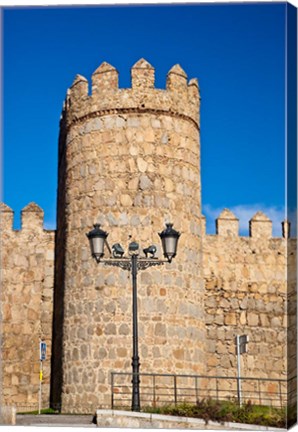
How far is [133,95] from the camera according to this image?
18.5 m

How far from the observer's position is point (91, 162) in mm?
18547

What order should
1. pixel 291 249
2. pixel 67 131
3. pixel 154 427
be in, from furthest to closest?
pixel 67 131 < pixel 291 249 < pixel 154 427

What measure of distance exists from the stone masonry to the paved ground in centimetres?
133

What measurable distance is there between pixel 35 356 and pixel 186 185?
419 cm

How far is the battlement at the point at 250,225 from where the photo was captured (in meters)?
20.6

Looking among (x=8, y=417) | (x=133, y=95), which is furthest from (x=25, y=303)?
(x=8, y=417)

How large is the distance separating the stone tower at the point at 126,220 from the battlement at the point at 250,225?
1577 millimetres

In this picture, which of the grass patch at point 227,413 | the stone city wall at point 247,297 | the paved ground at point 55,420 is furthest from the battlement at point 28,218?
the grass patch at point 227,413

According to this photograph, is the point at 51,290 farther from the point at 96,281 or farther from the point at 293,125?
the point at 293,125

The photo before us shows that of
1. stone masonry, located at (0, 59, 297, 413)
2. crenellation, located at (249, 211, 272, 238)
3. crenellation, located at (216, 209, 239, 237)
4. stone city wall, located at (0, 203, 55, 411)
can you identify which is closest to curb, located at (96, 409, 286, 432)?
stone masonry, located at (0, 59, 297, 413)

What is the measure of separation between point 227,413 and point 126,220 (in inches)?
166

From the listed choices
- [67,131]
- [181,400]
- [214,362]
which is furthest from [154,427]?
[67,131]

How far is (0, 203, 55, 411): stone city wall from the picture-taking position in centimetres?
1970

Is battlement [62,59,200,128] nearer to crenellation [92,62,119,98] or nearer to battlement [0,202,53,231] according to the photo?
crenellation [92,62,119,98]
